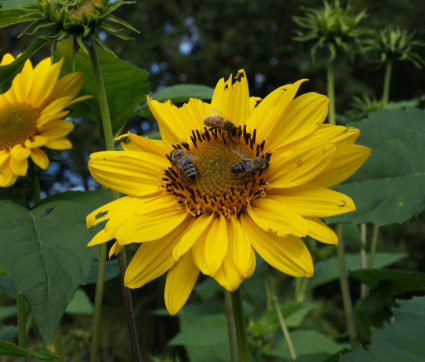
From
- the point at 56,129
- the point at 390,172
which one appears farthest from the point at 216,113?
the point at 56,129

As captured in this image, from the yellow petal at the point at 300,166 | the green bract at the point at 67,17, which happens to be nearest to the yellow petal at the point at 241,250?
the yellow petal at the point at 300,166

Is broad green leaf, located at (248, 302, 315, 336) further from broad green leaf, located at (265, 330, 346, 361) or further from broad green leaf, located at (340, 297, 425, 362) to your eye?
broad green leaf, located at (340, 297, 425, 362)

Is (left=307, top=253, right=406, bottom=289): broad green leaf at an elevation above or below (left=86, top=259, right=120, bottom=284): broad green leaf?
below

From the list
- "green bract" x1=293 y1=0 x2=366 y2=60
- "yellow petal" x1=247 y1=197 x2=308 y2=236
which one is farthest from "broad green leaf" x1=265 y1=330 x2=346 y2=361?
"yellow petal" x1=247 y1=197 x2=308 y2=236

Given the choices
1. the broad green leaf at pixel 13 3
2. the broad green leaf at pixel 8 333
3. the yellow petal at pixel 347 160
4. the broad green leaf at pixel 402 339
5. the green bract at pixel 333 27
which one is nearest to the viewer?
the broad green leaf at pixel 402 339

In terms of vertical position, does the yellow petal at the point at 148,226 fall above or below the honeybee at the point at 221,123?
below

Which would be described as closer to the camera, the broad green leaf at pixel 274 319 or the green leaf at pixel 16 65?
the green leaf at pixel 16 65

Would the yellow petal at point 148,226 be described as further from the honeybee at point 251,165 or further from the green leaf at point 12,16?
the green leaf at point 12,16
